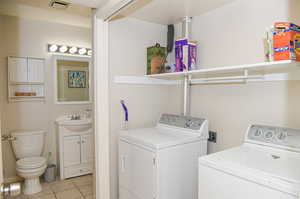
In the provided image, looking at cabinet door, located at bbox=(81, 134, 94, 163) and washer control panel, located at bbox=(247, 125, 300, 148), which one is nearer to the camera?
washer control panel, located at bbox=(247, 125, 300, 148)

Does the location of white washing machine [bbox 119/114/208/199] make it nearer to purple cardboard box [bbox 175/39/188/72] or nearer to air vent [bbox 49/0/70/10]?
purple cardboard box [bbox 175/39/188/72]

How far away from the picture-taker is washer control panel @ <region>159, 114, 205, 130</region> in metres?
1.89

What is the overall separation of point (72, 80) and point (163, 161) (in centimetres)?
235

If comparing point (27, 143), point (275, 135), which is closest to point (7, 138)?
point (27, 143)

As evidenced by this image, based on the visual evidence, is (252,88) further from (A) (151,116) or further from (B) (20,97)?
(B) (20,97)

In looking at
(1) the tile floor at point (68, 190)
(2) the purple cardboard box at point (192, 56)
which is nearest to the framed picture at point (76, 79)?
(1) the tile floor at point (68, 190)

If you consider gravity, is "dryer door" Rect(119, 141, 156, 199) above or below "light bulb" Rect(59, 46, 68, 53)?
below

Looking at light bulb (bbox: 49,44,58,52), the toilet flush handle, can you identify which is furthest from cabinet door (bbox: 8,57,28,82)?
the toilet flush handle

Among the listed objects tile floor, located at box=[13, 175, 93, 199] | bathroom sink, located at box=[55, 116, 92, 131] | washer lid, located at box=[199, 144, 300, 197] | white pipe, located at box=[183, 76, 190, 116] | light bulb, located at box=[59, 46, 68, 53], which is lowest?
tile floor, located at box=[13, 175, 93, 199]

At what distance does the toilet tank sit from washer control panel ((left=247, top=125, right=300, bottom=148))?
2714 mm

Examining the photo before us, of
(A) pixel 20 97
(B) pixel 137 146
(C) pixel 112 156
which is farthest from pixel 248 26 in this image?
(A) pixel 20 97

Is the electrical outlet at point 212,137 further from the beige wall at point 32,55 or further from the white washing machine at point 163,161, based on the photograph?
the beige wall at point 32,55

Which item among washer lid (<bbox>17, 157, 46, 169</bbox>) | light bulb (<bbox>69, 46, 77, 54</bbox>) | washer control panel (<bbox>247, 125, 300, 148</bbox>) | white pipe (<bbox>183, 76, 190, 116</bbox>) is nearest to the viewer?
washer control panel (<bbox>247, 125, 300, 148</bbox>)

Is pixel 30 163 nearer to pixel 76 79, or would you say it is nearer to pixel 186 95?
pixel 76 79
